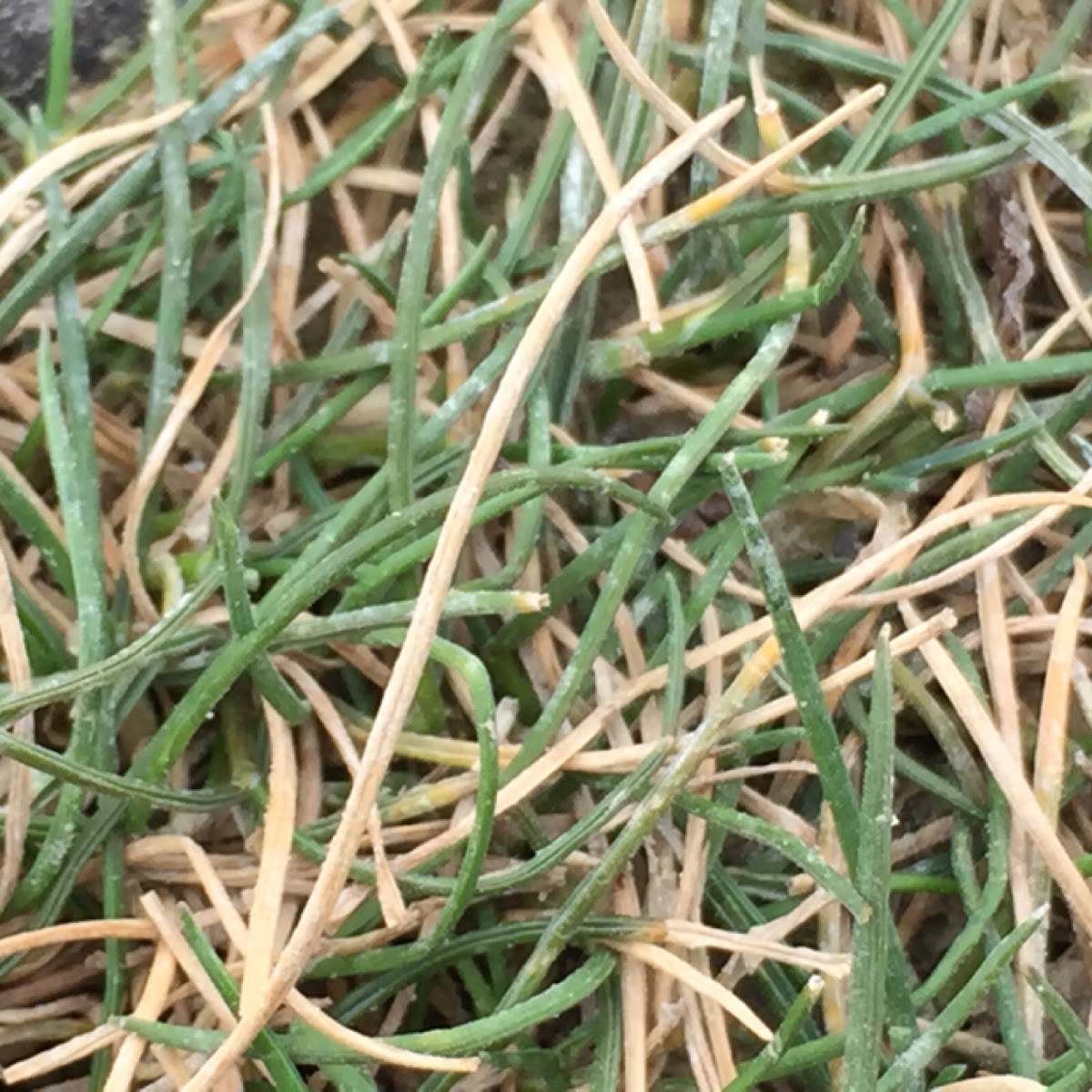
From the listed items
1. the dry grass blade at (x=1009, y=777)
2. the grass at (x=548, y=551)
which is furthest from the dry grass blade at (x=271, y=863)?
the dry grass blade at (x=1009, y=777)

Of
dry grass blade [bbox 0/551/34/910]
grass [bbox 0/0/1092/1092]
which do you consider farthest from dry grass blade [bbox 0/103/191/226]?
dry grass blade [bbox 0/551/34/910]

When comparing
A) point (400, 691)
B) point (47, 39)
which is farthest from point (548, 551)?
point (47, 39)

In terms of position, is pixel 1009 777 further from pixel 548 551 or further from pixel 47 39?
pixel 47 39

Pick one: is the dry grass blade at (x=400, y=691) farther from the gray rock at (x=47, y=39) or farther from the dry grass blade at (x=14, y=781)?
the gray rock at (x=47, y=39)

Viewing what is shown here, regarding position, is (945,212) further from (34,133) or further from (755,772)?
(34,133)

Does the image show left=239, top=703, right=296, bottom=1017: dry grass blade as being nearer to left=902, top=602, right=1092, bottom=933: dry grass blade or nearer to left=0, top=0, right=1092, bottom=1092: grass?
left=0, top=0, right=1092, bottom=1092: grass

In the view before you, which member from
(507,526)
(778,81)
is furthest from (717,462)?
(778,81)
